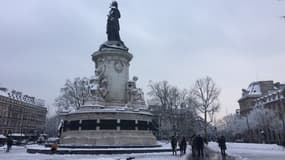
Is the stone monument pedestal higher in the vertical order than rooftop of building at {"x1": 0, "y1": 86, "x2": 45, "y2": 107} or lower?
lower

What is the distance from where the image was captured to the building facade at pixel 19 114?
79.3 m

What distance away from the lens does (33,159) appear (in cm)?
1673

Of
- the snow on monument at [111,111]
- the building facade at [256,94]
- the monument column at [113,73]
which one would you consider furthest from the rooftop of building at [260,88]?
the monument column at [113,73]

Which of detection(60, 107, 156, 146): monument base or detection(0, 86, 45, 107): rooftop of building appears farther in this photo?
detection(0, 86, 45, 107): rooftop of building

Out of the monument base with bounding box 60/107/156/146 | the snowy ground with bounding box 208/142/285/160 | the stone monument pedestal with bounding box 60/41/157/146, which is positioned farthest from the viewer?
the stone monument pedestal with bounding box 60/41/157/146

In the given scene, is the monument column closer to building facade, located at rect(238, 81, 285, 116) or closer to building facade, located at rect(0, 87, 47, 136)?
building facade, located at rect(0, 87, 47, 136)

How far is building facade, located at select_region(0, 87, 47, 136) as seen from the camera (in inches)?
3121

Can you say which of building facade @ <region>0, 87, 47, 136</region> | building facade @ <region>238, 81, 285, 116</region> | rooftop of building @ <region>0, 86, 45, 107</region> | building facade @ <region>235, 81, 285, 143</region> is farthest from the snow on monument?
rooftop of building @ <region>0, 86, 45, 107</region>

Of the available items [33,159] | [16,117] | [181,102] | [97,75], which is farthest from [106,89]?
[16,117]

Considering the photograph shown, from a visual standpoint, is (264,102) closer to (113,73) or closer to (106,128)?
(113,73)

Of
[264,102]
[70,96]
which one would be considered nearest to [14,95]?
[70,96]

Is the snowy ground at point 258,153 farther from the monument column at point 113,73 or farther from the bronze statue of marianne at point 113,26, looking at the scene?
the bronze statue of marianne at point 113,26

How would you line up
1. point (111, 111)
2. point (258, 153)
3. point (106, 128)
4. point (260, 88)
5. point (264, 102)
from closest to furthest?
point (106, 128) < point (111, 111) < point (258, 153) < point (264, 102) < point (260, 88)

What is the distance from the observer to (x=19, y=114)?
8781 centimetres
